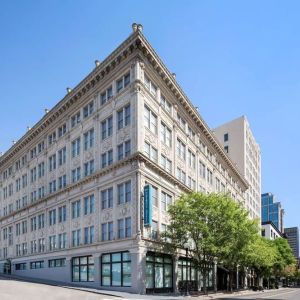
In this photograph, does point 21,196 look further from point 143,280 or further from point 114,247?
point 143,280

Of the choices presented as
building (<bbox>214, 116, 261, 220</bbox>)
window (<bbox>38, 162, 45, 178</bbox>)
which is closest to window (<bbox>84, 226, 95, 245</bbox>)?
window (<bbox>38, 162, 45, 178</bbox>)

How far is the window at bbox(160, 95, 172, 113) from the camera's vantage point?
49531 mm

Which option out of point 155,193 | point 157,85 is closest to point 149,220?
point 155,193

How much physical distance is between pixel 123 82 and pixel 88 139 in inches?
377

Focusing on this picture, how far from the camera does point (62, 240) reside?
53.9 meters

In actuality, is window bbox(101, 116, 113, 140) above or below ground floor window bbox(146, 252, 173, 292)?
above

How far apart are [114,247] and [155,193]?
7.37 meters

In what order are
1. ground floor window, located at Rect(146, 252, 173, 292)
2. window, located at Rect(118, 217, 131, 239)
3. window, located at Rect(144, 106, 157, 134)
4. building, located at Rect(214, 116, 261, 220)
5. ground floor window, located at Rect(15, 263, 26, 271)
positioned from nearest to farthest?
window, located at Rect(118, 217, 131, 239) < ground floor window, located at Rect(146, 252, 173, 292) < window, located at Rect(144, 106, 157, 134) < ground floor window, located at Rect(15, 263, 26, 271) < building, located at Rect(214, 116, 261, 220)

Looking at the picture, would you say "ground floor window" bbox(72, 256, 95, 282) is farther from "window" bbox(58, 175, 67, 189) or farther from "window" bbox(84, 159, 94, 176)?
"window" bbox(58, 175, 67, 189)

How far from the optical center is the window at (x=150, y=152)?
4424 centimetres

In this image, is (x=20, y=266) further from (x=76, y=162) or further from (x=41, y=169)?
(x=76, y=162)

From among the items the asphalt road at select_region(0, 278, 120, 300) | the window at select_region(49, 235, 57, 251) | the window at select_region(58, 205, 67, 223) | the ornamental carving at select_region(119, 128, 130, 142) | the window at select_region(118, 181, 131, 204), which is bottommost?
the asphalt road at select_region(0, 278, 120, 300)

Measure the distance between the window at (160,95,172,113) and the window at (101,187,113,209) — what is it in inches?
476

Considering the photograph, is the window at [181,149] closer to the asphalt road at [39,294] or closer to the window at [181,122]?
the window at [181,122]
